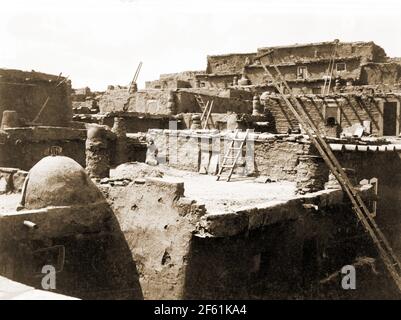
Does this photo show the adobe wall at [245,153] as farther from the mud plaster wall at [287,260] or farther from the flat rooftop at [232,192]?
the mud plaster wall at [287,260]

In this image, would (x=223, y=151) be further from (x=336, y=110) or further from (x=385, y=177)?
(x=336, y=110)

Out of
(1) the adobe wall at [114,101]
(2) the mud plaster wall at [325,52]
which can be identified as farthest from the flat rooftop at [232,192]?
(2) the mud plaster wall at [325,52]

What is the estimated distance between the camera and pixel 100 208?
11.4m

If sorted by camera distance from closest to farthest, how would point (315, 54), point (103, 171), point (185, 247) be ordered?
point (185, 247), point (103, 171), point (315, 54)

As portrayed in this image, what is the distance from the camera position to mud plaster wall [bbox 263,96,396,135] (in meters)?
26.0

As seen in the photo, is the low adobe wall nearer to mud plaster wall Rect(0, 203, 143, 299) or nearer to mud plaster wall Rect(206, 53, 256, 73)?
mud plaster wall Rect(206, 53, 256, 73)

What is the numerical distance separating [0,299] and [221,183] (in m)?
11.9

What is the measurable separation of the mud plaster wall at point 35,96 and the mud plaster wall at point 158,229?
16190mm

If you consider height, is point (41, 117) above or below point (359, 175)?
above

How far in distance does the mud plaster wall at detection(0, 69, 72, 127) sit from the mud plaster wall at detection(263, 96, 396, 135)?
1289cm

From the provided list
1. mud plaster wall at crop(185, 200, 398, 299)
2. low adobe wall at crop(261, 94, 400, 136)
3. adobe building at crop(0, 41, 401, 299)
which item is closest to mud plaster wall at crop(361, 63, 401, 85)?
low adobe wall at crop(261, 94, 400, 136)

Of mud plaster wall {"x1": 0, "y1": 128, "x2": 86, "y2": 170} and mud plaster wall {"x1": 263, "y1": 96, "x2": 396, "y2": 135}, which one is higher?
→ mud plaster wall {"x1": 263, "y1": 96, "x2": 396, "y2": 135}
